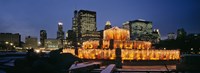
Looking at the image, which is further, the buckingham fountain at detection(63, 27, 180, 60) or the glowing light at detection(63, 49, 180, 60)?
the buckingham fountain at detection(63, 27, 180, 60)

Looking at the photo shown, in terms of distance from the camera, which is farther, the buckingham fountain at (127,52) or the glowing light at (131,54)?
the buckingham fountain at (127,52)

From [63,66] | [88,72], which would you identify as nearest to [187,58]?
[88,72]

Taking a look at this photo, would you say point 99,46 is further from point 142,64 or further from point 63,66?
point 63,66

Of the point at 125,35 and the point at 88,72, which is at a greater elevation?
the point at 125,35

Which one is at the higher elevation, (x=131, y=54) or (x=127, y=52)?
(x=127, y=52)

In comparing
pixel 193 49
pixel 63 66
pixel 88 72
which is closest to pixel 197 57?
pixel 88 72

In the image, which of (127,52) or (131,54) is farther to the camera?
(131,54)

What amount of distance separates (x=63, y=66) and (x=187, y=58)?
13516mm

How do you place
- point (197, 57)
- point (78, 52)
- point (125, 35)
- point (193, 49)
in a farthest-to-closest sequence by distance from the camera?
point (193, 49) < point (125, 35) < point (78, 52) < point (197, 57)

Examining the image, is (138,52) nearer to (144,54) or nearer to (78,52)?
(144,54)

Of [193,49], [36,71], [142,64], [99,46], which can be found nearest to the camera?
[36,71]

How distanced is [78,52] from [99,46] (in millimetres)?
6107

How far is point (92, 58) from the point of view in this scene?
152 ft

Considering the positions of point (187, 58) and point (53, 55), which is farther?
point (187, 58)
